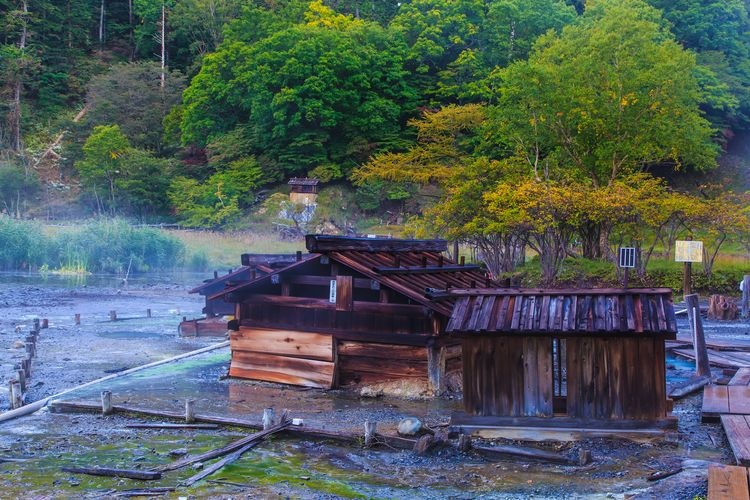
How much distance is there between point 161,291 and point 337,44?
3088cm

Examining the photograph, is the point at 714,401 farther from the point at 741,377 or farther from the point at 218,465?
the point at 218,465

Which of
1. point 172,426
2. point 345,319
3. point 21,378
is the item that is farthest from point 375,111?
point 172,426

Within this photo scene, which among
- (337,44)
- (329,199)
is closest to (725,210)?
(329,199)

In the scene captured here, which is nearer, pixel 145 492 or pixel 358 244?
pixel 145 492

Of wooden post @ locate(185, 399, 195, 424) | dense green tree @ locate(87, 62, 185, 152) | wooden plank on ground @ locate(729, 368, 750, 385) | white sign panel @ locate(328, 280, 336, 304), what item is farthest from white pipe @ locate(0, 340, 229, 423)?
dense green tree @ locate(87, 62, 185, 152)

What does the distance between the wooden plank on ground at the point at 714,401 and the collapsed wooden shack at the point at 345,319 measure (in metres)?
5.31

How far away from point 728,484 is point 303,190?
5181cm

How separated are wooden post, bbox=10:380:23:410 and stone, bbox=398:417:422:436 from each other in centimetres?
823

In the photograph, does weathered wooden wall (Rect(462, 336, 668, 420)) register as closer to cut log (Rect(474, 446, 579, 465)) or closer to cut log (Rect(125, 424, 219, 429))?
cut log (Rect(474, 446, 579, 465))

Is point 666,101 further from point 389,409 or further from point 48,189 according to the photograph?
point 48,189

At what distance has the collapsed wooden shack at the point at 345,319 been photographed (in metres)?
17.1

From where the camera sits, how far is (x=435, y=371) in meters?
17.0

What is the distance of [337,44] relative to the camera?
6419 cm

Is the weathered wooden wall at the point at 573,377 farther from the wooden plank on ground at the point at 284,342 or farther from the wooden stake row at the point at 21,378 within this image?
the wooden stake row at the point at 21,378
